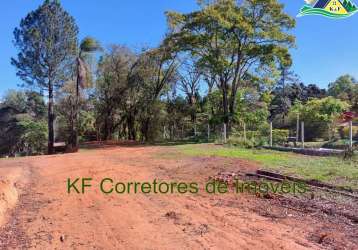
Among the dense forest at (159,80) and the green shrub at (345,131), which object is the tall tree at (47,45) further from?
the green shrub at (345,131)

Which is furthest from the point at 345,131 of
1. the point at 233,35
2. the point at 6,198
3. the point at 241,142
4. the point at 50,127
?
the point at 50,127

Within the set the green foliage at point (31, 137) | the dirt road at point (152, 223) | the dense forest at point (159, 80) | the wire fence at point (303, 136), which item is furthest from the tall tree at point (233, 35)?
the dirt road at point (152, 223)

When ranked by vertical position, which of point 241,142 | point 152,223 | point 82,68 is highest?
point 82,68

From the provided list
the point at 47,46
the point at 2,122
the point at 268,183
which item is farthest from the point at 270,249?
the point at 2,122

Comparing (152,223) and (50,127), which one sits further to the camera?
(50,127)

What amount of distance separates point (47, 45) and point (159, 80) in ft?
27.1

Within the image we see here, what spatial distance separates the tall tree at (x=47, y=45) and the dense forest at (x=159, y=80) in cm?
6

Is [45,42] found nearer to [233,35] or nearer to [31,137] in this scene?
[31,137]

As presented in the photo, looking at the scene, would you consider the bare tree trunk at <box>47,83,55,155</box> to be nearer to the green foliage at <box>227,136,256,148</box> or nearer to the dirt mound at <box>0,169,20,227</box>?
the green foliage at <box>227,136,256,148</box>

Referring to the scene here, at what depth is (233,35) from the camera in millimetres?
23750

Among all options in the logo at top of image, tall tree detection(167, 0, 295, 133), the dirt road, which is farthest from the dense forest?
the dirt road

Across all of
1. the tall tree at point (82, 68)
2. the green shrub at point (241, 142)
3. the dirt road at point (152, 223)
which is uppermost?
the tall tree at point (82, 68)

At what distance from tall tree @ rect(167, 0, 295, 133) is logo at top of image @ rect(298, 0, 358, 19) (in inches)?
254

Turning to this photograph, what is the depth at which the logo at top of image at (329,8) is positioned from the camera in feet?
51.7
